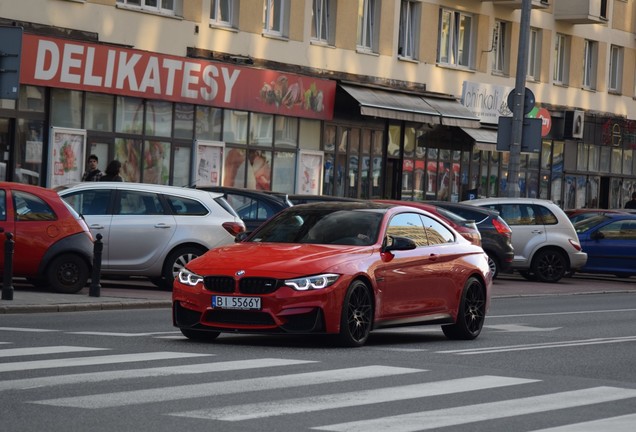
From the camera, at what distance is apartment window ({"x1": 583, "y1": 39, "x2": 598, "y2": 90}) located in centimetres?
5453

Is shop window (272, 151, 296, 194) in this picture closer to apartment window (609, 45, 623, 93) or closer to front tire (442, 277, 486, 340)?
apartment window (609, 45, 623, 93)

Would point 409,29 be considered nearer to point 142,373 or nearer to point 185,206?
point 185,206

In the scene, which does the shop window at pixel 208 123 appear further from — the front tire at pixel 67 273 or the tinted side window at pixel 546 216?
the front tire at pixel 67 273

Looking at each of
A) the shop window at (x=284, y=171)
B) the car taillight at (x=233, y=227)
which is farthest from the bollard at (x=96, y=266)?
the shop window at (x=284, y=171)

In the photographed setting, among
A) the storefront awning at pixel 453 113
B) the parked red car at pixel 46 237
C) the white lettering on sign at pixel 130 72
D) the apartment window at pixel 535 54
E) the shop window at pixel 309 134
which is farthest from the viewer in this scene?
the apartment window at pixel 535 54

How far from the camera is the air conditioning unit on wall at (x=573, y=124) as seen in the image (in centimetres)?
5206

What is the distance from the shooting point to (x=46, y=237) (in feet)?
68.0

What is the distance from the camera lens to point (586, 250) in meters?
34.4

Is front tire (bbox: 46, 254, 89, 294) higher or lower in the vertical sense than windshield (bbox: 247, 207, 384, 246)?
lower

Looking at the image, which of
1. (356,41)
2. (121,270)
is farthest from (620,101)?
(121,270)

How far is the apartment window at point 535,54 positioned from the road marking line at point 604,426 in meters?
41.4

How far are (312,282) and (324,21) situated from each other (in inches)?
1069

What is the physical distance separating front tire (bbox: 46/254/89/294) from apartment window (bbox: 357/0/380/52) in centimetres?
2178

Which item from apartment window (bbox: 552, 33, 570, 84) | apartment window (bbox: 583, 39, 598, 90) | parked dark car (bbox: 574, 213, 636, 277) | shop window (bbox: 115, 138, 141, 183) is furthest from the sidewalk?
apartment window (bbox: 583, 39, 598, 90)
